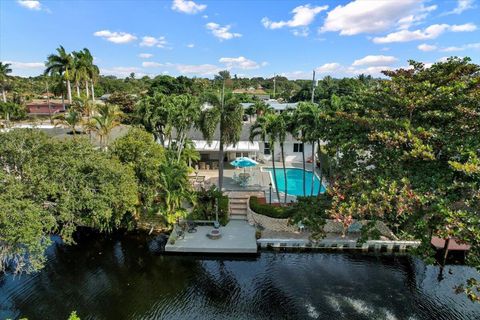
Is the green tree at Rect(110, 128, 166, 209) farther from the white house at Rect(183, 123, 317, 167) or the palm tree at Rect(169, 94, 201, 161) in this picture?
the white house at Rect(183, 123, 317, 167)

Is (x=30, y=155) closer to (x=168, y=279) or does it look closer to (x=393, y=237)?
(x=168, y=279)

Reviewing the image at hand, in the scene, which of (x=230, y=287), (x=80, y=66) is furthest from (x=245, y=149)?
(x=80, y=66)

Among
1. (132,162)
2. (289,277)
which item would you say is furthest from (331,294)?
(132,162)

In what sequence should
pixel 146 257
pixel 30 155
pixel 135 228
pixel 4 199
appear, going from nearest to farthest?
pixel 4 199
pixel 30 155
pixel 146 257
pixel 135 228

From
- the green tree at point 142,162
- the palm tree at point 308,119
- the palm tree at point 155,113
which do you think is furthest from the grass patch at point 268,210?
the palm tree at point 155,113

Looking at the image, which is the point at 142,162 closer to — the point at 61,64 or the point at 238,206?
the point at 238,206

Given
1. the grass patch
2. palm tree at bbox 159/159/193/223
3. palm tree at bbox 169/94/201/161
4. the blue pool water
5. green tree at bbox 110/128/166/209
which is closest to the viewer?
green tree at bbox 110/128/166/209

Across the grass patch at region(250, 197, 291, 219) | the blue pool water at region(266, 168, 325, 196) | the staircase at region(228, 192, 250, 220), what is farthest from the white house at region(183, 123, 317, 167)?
the grass patch at region(250, 197, 291, 219)
